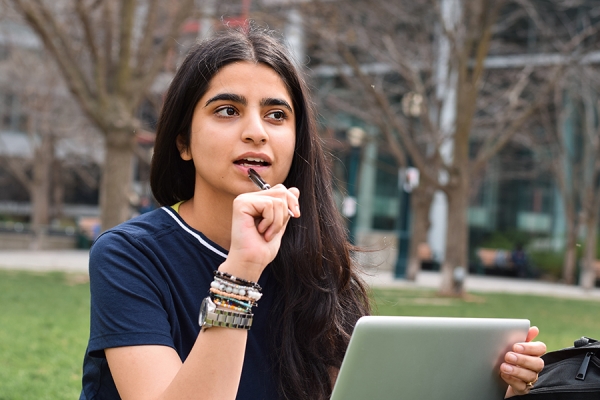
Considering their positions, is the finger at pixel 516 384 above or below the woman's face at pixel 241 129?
below

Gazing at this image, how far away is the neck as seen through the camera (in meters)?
1.96

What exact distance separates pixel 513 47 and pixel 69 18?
10662 mm

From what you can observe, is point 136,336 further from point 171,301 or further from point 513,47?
point 513,47

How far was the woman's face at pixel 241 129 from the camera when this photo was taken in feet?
6.03

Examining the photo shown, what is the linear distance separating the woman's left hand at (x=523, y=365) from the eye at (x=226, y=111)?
33.9 inches

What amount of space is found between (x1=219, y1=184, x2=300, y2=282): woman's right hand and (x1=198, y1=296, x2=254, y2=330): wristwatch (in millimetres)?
77

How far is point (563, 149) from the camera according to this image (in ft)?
65.7

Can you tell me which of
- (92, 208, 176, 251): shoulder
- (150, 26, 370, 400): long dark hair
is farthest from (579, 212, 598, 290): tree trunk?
(92, 208, 176, 251): shoulder

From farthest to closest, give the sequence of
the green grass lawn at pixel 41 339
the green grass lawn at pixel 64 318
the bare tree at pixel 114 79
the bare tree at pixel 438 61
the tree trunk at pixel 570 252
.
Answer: the tree trunk at pixel 570 252, the bare tree at pixel 438 61, the bare tree at pixel 114 79, the green grass lawn at pixel 64 318, the green grass lawn at pixel 41 339

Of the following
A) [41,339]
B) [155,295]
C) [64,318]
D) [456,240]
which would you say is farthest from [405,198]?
[155,295]

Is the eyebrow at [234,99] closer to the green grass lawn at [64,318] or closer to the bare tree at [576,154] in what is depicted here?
the green grass lawn at [64,318]

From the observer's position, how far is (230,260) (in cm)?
156

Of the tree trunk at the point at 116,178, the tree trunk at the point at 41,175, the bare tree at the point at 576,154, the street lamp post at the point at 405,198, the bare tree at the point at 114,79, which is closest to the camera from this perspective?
the bare tree at the point at 114,79

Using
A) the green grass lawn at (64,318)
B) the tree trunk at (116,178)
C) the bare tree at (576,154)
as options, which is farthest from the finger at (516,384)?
the bare tree at (576,154)
